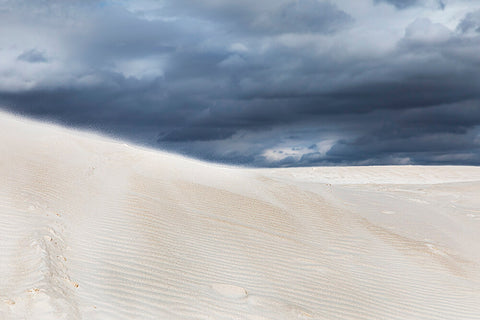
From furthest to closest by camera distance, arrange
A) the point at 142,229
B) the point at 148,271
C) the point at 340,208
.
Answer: the point at 340,208 < the point at 142,229 < the point at 148,271

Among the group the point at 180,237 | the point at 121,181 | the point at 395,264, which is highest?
the point at 121,181

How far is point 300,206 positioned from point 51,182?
6.80 m

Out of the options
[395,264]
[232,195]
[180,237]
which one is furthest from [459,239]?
[180,237]

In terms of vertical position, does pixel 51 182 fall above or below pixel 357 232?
above

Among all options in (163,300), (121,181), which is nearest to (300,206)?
(121,181)

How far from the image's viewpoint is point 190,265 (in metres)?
7.32

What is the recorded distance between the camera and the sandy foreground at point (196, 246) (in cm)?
592

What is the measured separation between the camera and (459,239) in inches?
531

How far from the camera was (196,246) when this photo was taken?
8.31 m

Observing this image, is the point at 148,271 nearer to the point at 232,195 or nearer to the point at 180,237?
the point at 180,237

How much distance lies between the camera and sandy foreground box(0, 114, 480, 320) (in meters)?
5.92

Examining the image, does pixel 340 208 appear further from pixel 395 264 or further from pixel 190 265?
pixel 190 265

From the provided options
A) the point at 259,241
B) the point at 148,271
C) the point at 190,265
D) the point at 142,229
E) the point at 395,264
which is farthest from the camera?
the point at 395,264

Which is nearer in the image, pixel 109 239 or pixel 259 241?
pixel 109 239
